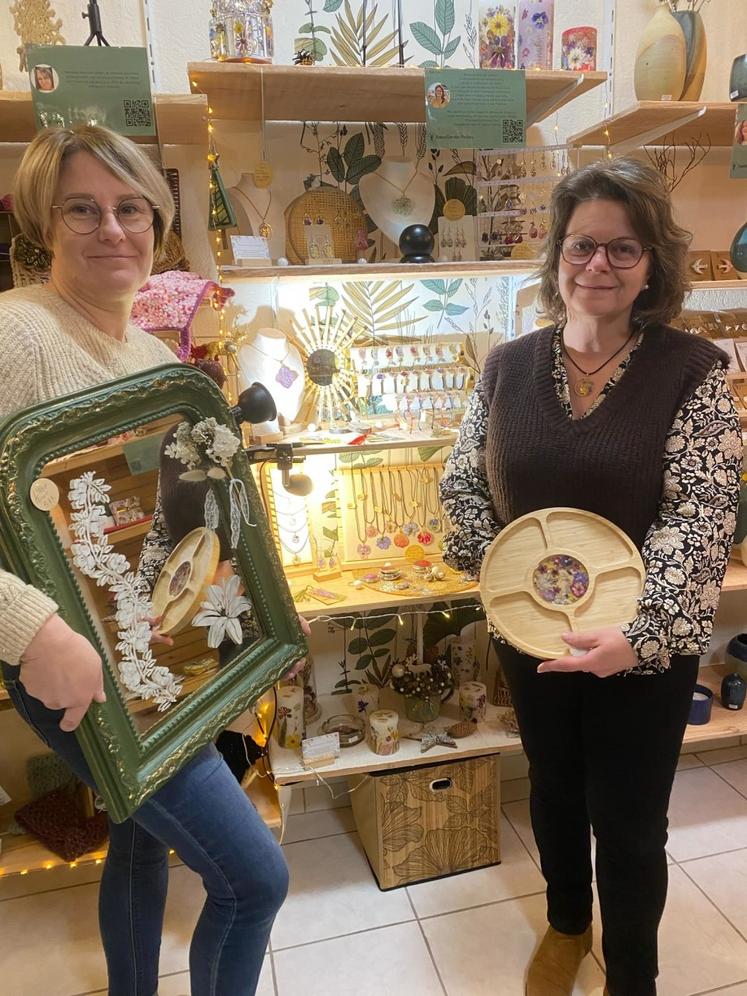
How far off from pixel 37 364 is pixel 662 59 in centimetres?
178

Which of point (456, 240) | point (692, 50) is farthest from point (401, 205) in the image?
point (692, 50)

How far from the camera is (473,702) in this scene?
6.66 feet

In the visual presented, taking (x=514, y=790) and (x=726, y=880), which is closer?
(x=726, y=880)

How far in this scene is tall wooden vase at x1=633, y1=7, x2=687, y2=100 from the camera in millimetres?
1838

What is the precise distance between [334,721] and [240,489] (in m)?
1.16

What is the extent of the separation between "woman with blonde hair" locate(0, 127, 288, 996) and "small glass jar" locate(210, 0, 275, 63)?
67cm

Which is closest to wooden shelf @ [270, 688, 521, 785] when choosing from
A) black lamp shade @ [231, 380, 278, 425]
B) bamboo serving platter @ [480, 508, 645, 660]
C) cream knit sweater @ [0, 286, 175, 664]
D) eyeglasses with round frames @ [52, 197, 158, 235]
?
bamboo serving platter @ [480, 508, 645, 660]

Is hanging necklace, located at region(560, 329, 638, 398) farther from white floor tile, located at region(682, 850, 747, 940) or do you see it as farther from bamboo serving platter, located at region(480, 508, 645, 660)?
white floor tile, located at region(682, 850, 747, 940)

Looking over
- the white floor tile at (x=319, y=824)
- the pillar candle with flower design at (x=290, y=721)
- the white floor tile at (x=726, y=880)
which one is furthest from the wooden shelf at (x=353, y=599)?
the white floor tile at (x=726, y=880)

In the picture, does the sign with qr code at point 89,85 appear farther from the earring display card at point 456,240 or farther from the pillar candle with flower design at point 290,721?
the pillar candle with flower design at point 290,721

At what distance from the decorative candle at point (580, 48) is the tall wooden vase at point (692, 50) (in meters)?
0.27

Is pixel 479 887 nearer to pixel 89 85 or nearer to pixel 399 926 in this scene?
pixel 399 926

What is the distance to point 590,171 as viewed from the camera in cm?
123

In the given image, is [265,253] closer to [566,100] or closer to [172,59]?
[172,59]
